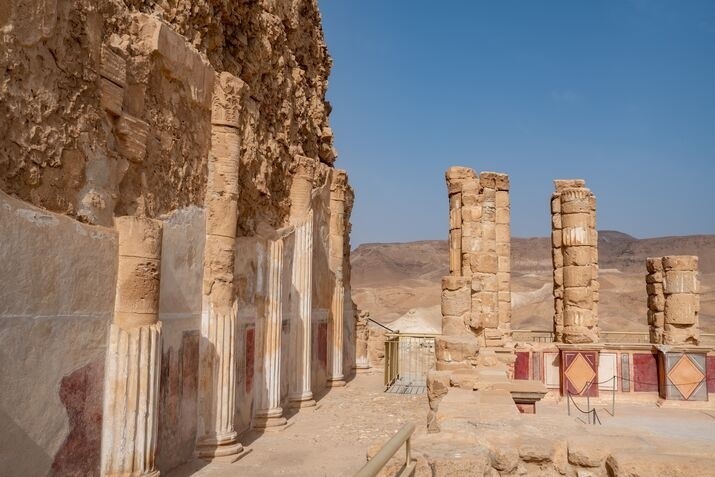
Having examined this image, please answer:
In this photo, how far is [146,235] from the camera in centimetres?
642

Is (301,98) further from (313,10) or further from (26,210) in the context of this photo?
(26,210)

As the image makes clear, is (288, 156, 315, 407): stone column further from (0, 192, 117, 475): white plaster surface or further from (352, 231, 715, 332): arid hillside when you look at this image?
(352, 231, 715, 332): arid hillside

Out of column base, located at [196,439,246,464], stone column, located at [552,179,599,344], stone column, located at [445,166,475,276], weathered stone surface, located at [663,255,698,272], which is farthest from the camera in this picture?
stone column, located at [552,179,599,344]

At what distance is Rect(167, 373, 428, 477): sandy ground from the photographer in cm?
797

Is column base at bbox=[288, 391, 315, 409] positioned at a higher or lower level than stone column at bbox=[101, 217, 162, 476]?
lower

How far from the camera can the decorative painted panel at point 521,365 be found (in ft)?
50.1

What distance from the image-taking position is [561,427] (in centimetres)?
568

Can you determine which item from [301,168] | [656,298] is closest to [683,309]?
[656,298]

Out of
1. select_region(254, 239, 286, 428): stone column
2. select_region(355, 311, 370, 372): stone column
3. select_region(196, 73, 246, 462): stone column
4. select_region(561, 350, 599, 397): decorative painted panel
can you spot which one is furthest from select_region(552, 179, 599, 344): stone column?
select_region(196, 73, 246, 462): stone column

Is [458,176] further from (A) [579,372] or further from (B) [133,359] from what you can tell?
(B) [133,359]

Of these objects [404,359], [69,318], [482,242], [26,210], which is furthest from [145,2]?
[404,359]

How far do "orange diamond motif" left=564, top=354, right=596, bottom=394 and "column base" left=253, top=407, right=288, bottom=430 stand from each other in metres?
8.05

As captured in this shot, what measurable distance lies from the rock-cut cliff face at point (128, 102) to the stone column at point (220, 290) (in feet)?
0.89

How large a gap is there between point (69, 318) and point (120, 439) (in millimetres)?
1383
